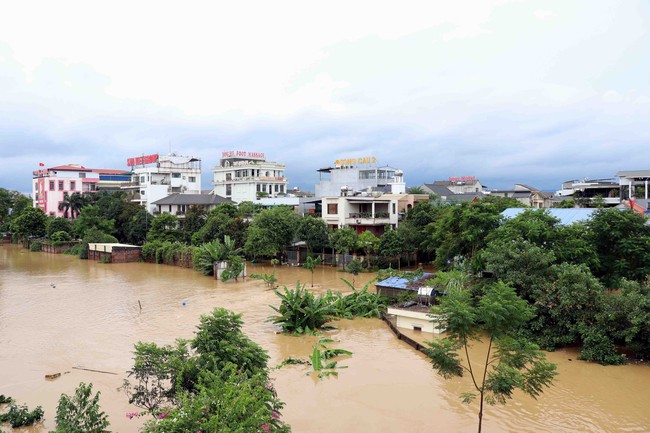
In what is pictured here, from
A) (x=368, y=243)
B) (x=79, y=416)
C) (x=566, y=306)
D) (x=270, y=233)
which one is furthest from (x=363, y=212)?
(x=79, y=416)

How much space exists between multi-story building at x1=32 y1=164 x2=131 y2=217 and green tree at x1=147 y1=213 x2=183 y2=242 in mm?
27601

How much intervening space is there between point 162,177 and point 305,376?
170ft

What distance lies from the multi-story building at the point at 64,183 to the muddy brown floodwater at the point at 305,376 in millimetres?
44859

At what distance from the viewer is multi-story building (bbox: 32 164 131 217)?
67.4 meters

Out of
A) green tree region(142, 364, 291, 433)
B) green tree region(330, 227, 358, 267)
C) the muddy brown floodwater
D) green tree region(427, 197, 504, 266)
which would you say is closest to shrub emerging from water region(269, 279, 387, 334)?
the muddy brown floodwater

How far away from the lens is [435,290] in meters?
20.2

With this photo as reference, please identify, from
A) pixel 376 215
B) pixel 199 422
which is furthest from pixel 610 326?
pixel 376 215

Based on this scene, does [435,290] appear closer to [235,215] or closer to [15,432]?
[15,432]

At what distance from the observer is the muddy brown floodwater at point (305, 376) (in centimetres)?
1171

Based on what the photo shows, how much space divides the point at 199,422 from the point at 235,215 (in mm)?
37238

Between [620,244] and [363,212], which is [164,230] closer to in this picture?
[363,212]

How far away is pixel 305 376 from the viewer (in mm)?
14805

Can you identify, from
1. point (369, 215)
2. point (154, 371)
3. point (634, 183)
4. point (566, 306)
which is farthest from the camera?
point (634, 183)

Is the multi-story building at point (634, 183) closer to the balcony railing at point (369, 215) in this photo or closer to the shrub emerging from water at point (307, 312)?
the balcony railing at point (369, 215)
